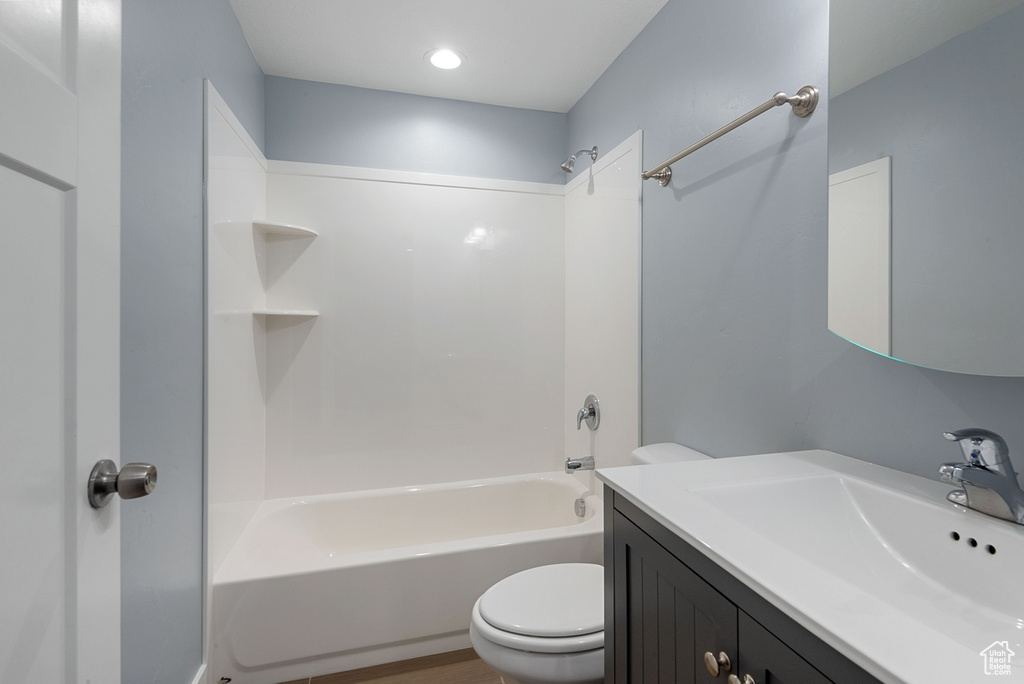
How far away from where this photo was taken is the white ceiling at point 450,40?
1768 mm

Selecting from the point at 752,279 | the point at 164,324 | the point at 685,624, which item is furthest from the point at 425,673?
the point at 752,279

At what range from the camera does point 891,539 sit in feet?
2.69

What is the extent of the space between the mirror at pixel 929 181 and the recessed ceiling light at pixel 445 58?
1.47 meters

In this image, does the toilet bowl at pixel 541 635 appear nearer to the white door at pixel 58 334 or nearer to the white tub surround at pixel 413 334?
the white door at pixel 58 334

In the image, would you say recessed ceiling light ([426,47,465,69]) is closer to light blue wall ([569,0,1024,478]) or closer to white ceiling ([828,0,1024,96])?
light blue wall ([569,0,1024,478])

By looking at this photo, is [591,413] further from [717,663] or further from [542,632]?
[717,663]

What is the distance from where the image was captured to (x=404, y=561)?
175 centimetres

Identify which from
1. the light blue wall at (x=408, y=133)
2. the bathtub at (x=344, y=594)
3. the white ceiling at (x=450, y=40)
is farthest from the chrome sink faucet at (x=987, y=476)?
the light blue wall at (x=408, y=133)

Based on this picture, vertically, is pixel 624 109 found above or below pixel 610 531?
above

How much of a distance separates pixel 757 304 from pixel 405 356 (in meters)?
1.66

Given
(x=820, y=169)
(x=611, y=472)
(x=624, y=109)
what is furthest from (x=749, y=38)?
(x=611, y=472)

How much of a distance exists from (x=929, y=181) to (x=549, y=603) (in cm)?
135

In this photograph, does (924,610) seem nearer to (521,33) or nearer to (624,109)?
(624,109)

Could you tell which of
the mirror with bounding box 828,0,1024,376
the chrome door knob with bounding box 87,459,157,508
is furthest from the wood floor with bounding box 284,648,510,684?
the mirror with bounding box 828,0,1024,376
